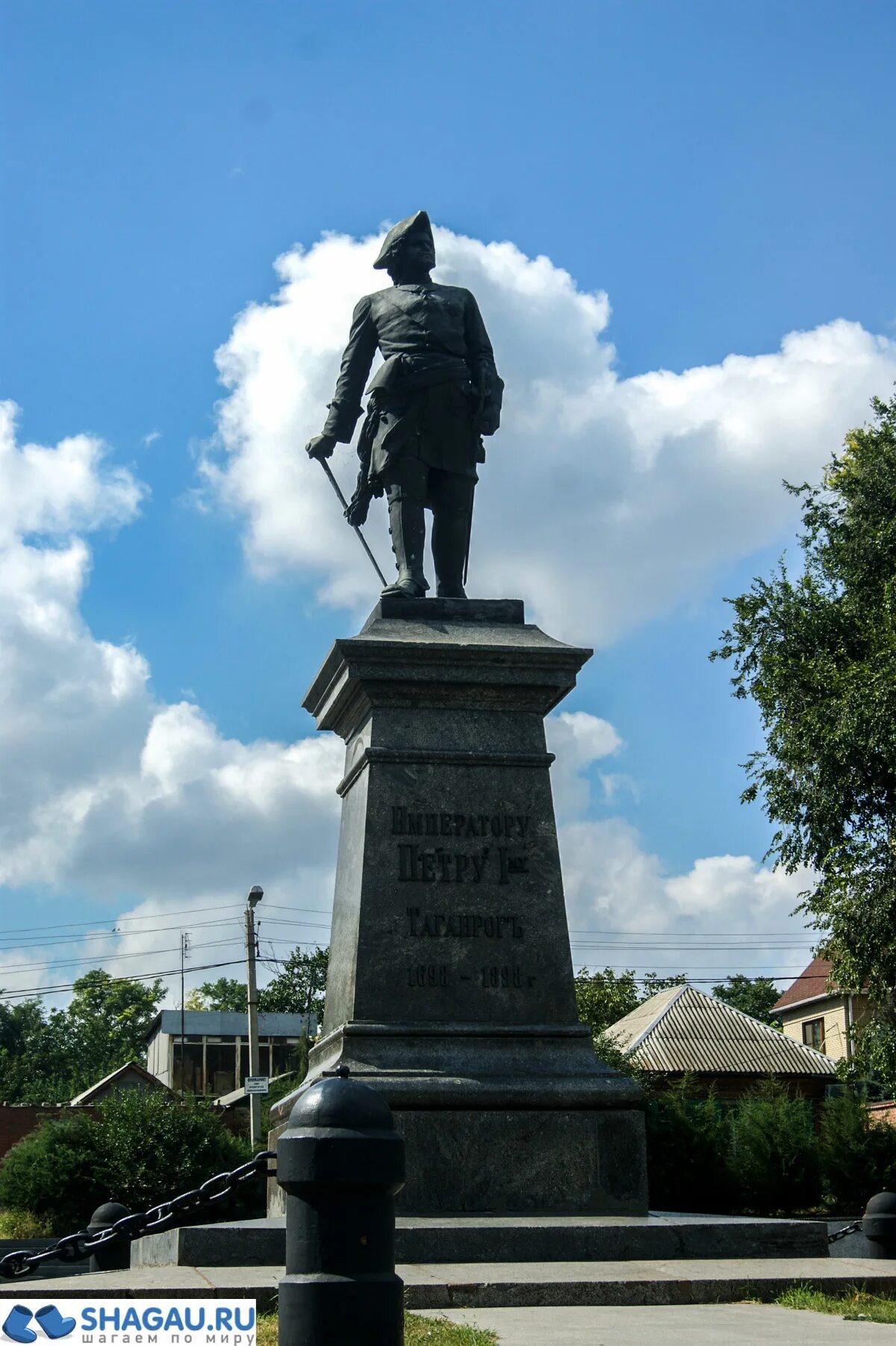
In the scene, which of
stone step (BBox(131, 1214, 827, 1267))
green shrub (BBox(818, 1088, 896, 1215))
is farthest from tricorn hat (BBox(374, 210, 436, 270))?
green shrub (BBox(818, 1088, 896, 1215))

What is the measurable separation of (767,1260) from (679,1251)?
382 mm

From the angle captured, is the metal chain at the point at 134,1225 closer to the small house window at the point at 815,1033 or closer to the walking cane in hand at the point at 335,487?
the walking cane in hand at the point at 335,487

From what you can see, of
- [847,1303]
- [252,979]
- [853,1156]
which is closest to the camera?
[847,1303]

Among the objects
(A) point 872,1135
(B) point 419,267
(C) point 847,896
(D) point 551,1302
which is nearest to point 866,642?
(C) point 847,896

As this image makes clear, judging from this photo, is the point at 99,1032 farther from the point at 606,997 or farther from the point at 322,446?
the point at 322,446

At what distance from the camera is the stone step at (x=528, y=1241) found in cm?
626

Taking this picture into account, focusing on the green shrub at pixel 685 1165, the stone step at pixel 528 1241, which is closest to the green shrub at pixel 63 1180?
the green shrub at pixel 685 1165

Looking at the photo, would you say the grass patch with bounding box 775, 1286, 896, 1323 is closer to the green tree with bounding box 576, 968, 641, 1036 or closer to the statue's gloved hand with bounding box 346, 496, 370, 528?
the statue's gloved hand with bounding box 346, 496, 370, 528

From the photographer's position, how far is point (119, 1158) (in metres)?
16.5

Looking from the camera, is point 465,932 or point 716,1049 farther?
point 716,1049

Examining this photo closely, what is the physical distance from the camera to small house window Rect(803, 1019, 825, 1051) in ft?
214

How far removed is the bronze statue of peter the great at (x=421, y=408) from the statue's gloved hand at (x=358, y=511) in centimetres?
12

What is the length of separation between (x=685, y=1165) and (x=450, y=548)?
10.1 meters

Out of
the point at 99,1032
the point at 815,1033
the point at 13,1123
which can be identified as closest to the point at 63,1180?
the point at 13,1123
